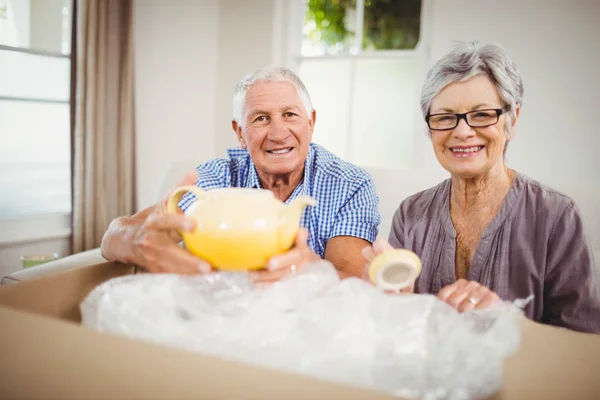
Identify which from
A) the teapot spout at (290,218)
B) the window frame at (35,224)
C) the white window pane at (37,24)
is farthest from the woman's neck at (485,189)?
the white window pane at (37,24)

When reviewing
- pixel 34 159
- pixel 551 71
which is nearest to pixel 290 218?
pixel 551 71

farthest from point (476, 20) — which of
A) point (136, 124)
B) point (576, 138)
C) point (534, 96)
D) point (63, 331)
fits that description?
point (63, 331)

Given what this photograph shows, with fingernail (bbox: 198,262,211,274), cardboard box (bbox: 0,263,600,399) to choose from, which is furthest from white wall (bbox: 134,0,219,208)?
cardboard box (bbox: 0,263,600,399)

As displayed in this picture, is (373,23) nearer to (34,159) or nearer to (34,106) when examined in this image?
(34,106)

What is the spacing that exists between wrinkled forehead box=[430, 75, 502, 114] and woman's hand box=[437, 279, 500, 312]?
1.87ft

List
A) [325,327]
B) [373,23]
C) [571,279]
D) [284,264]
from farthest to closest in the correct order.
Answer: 1. [373,23]
2. [571,279]
3. [284,264]
4. [325,327]

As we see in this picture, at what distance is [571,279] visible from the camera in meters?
1.12

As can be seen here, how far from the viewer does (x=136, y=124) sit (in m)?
3.45

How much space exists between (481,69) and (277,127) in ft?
1.83

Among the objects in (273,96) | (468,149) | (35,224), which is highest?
(273,96)

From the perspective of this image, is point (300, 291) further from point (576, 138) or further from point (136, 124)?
point (136, 124)

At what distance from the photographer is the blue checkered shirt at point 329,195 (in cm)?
139

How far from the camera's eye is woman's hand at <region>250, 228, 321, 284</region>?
709mm

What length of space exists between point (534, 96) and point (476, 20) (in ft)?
1.74
